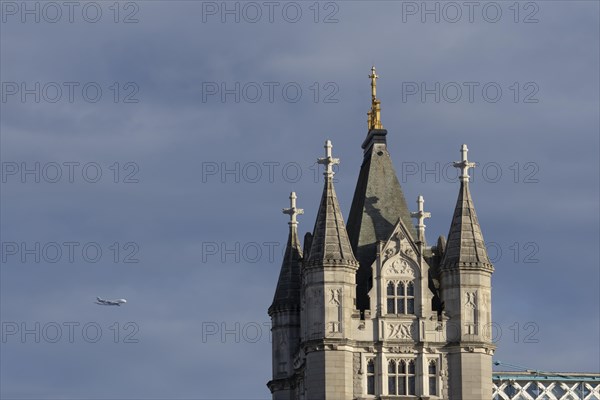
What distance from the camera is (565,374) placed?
145m

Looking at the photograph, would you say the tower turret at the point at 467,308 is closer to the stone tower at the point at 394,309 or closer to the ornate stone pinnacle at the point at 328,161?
the stone tower at the point at 394,309

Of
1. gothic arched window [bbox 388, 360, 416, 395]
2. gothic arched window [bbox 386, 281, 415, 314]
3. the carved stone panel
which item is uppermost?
gothic arched window [bbox 386, 281, 415, 314]

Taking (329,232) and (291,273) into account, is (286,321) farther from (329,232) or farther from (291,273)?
(329,232)

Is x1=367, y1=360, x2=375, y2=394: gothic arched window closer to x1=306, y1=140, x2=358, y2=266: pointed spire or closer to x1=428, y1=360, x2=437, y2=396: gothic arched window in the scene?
x1=428, y1=360, x2=437, y2=396: gothic arched window

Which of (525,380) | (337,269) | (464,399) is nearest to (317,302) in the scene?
(337,269)

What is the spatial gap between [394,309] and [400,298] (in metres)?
0.78

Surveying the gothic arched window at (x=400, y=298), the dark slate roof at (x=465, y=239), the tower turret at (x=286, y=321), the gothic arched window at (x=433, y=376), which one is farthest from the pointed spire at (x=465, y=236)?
the tower turret at (x=286, y=321)

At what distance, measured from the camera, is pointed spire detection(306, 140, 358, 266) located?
131750mm

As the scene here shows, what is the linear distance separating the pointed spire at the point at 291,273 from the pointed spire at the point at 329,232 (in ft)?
24.7

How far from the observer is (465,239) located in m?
133

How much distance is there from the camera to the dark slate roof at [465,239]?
5212 inches

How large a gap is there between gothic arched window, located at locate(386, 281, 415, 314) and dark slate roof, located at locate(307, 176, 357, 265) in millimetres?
2963

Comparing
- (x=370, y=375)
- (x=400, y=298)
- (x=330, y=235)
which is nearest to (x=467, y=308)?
(x=400, y=298)

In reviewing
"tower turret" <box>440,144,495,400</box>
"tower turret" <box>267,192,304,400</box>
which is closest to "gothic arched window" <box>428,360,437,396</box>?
"tower turret" <box>440,144,495,400</box>
